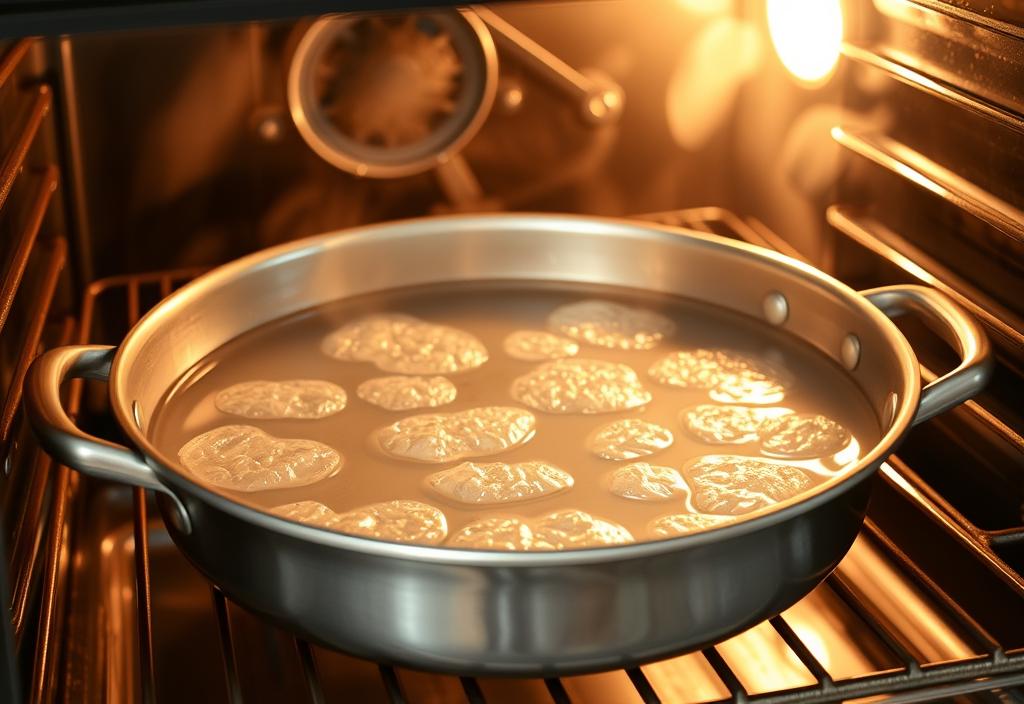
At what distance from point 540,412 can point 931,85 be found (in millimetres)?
523

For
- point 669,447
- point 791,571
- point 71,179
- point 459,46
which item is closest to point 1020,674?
point 791,571

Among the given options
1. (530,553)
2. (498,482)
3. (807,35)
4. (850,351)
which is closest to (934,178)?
(850,351)

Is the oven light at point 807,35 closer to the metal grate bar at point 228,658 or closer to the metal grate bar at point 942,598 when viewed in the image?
the metal grate bar at point 942,598

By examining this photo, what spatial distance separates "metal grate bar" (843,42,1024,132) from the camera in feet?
3.90

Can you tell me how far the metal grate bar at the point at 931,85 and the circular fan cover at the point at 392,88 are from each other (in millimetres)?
435

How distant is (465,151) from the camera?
1677mm

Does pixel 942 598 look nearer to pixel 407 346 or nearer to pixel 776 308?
pixel 776 308

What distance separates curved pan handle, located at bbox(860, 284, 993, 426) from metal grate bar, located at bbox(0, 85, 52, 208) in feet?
2.62

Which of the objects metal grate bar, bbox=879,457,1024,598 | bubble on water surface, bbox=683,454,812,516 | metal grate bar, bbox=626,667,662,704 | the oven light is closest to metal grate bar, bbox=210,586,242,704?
metal grate bar, bbox=626,667,662,704

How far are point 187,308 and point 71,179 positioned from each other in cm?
30

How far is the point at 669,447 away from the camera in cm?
130

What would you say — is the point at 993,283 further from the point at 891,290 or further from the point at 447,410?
the point at 447,410

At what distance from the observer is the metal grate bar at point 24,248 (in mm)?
1121

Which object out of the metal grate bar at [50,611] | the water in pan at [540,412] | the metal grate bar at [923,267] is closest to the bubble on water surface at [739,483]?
the water in pan at [540,412]
